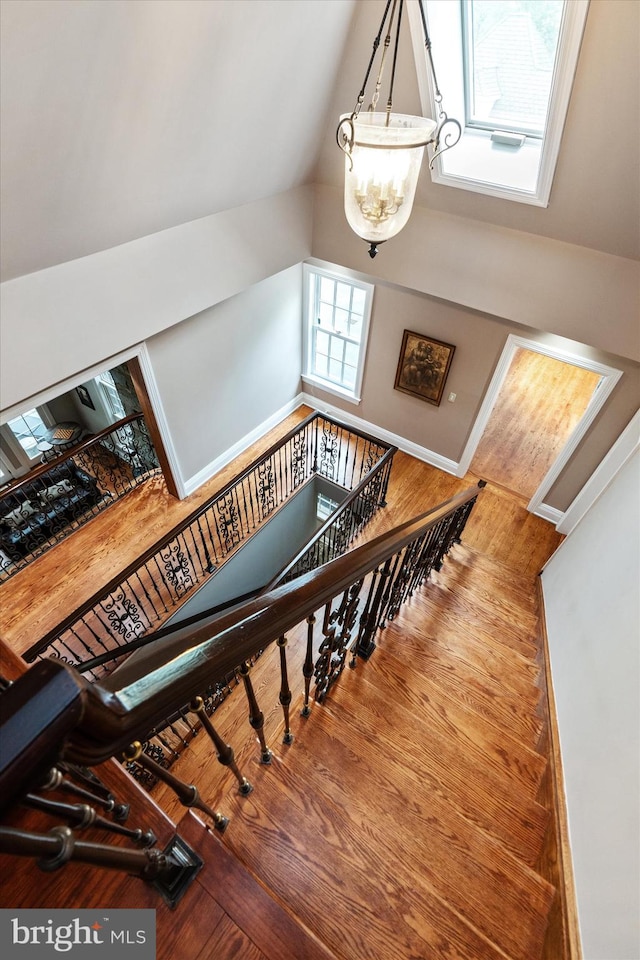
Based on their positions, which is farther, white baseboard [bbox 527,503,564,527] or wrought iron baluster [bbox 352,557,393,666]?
white baseboard [bbox 527,503,564,527]

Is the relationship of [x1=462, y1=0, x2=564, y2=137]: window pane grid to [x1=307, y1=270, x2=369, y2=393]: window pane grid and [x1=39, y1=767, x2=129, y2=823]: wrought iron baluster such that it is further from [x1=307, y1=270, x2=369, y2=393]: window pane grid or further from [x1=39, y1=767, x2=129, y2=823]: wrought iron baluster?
[x1=39, y1=767, x2=129, y2=823]: wrought iron baluster

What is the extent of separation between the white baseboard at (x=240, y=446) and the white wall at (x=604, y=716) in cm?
389

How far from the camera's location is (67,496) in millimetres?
6145

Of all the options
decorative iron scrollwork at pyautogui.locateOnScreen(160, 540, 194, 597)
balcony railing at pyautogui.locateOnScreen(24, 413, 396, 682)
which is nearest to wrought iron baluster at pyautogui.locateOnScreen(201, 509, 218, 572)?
balcony railing at pyautogui.locateOnScreen(24, 413, 396, 682)

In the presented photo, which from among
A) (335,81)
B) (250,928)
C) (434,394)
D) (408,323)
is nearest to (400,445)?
(434,394)

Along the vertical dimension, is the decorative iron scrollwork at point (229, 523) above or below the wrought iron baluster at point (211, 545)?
above

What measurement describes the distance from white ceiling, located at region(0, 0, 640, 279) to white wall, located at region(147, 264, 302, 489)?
1.08 metres

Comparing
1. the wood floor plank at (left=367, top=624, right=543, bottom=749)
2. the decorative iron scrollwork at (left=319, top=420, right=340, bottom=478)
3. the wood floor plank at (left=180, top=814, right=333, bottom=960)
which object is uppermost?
the decorative iron scrollwork at (left=319, top=420, right=340, bottom=478)

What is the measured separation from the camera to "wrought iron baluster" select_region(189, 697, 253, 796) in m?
0.91

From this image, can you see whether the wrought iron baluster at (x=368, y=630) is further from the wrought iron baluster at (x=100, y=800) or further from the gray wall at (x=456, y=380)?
the gray wall at (x=456, y=380)

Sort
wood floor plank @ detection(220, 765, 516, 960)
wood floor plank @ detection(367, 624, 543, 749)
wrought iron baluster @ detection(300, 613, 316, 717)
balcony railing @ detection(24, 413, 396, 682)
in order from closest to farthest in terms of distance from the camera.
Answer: wrought iron baluster @ detection(300, 613, 316, 717) < wood floor plank @ detection(220, 765, 516, 960) < wood floor plank @ detection(367, 624, 543, 749) < balcony railing @ detection(24, 413, 396, 682)

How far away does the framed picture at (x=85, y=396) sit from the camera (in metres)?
6.95

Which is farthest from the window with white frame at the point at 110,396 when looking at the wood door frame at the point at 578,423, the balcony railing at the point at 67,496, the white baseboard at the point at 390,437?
the wood door frame at the point at 578,423

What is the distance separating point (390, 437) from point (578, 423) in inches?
85.5
